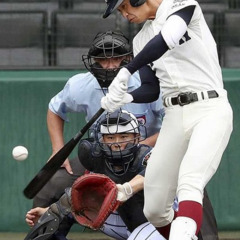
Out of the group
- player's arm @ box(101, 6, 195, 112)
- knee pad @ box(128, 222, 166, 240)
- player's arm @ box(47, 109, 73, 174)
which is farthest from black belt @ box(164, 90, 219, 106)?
player's arm @ box(47, 109, 73, 174)

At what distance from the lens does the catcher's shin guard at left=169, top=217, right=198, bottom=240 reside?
4938 mm

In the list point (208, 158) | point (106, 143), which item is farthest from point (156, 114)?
point (208, 158)

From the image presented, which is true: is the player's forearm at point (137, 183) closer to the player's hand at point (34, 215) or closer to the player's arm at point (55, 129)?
the player's hand at point (34, 215)

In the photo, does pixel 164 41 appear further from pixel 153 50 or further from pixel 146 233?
pixel 146 233

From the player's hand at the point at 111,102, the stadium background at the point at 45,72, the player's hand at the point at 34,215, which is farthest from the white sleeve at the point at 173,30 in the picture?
the stadium background at the point at 45,72

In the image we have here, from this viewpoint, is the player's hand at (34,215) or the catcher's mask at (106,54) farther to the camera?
the catcher's mask at (106,54)

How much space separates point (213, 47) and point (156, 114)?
0.99 meters

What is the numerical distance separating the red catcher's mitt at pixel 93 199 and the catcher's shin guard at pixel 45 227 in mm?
149

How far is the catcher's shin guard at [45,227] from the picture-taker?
223 inches

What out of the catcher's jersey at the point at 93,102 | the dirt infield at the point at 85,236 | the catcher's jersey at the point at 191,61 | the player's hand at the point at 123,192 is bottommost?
the dirt infield at the point at 85,236

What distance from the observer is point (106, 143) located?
18.8 ft

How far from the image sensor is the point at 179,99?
543 cm

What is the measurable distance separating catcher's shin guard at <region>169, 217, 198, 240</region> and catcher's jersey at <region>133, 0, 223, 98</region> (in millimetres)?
704

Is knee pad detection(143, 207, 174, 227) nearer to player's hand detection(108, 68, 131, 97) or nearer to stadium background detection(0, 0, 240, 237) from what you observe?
player's hand detection(108, 68, 131, 97)
